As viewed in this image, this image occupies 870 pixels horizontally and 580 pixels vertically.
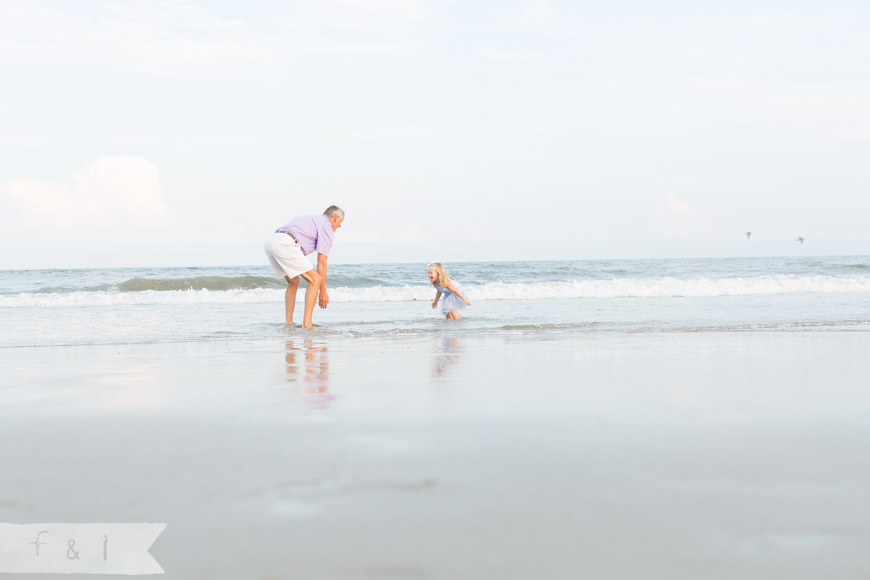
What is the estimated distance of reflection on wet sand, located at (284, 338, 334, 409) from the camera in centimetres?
367

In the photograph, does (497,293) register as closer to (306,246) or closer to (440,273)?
(440,273)

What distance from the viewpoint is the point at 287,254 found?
349 inches

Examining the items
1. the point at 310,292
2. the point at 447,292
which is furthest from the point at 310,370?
the point at 447,292

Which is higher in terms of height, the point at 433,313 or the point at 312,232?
the point at 312,232

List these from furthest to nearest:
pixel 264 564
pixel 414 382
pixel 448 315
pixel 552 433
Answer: pixel 448 315
pixel 414 382
pixel 552 433
pixel 264 564

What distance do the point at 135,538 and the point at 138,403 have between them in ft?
6.61

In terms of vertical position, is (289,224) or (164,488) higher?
(289,224)

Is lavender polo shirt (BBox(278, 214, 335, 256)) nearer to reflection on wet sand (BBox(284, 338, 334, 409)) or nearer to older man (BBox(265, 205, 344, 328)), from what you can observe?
older man (BBox(265, 205, 344, 328))

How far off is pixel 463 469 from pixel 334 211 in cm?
719

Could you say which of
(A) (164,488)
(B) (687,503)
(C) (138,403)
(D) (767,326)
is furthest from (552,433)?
(D) (767,326)

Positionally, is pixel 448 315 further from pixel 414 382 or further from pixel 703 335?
pixel 414 382

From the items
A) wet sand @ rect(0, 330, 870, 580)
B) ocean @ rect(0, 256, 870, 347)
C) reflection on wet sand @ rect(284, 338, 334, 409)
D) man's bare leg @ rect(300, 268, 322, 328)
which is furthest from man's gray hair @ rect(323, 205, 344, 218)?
wet sand @ rect(0, 330, 870, 580)

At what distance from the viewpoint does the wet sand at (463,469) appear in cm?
162

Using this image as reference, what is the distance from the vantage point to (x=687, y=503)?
6.25 ft
